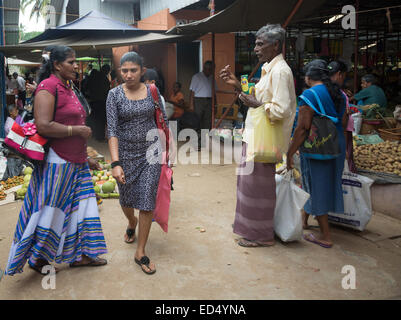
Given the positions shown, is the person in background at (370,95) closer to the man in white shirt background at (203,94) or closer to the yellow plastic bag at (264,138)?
the man in white shirt background at (203,94)

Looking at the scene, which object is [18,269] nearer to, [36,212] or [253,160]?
[36,212]

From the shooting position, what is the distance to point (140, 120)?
329 centimetres

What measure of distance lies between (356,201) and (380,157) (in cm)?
118

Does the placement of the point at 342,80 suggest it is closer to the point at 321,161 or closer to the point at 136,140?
the point at 321,161

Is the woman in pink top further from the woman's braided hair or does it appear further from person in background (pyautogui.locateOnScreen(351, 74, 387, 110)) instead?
person in background (pyautogui.locateOnScreen(351, 74, 387, 110))

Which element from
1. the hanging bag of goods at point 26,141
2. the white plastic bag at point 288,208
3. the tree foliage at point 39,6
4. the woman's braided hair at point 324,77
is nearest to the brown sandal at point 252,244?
the white plastic bag at point 288,208

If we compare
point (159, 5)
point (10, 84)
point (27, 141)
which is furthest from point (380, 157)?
point (10, 84)

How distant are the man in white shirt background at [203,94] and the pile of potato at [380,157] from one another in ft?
15.1

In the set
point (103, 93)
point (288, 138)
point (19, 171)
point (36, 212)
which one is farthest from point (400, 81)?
point (36, 212)

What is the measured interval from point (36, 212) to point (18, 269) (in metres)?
0.43

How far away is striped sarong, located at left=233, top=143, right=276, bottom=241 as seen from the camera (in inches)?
141

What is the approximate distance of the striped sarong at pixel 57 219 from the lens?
297 cm

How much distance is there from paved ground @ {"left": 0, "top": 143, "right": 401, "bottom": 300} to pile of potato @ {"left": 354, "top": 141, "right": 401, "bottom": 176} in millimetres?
581
